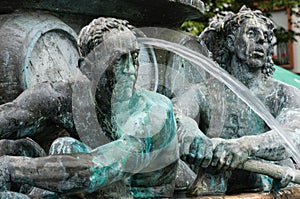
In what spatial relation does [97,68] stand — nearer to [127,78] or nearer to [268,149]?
[127,78]

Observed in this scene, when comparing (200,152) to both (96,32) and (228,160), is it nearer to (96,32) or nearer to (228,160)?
(228,160)

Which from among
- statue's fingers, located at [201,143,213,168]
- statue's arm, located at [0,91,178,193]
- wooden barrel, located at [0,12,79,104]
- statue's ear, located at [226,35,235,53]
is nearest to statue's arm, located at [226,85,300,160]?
statue's fingers, located at [201,143,213,168]

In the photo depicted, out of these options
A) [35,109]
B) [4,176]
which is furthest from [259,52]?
[4,176]

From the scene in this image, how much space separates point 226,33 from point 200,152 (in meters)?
1.19

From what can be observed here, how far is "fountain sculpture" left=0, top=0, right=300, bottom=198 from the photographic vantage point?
355 centimetres

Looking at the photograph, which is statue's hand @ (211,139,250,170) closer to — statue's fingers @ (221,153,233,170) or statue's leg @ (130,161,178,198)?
statue's fingers @ (221,153,233,170)

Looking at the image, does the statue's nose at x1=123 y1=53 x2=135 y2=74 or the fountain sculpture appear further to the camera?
the statue's nose at x1=123 y1=53 x2=135 y2=74

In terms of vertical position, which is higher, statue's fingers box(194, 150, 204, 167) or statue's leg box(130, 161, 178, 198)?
statue's fingers box(194, 150, 204, 167)

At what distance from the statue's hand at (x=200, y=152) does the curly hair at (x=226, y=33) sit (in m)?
0.98

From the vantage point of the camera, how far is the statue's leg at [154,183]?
12.9 ft

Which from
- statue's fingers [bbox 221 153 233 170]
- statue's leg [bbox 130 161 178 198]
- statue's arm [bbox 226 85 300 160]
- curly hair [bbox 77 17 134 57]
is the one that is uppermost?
curly hair [bbox 77 17 134 57]

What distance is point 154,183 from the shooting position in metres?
3.97

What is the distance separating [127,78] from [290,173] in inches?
43.0

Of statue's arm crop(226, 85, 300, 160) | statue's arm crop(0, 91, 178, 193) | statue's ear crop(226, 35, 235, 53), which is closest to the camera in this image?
statue's arm crop(0, 91, 178, 193)
